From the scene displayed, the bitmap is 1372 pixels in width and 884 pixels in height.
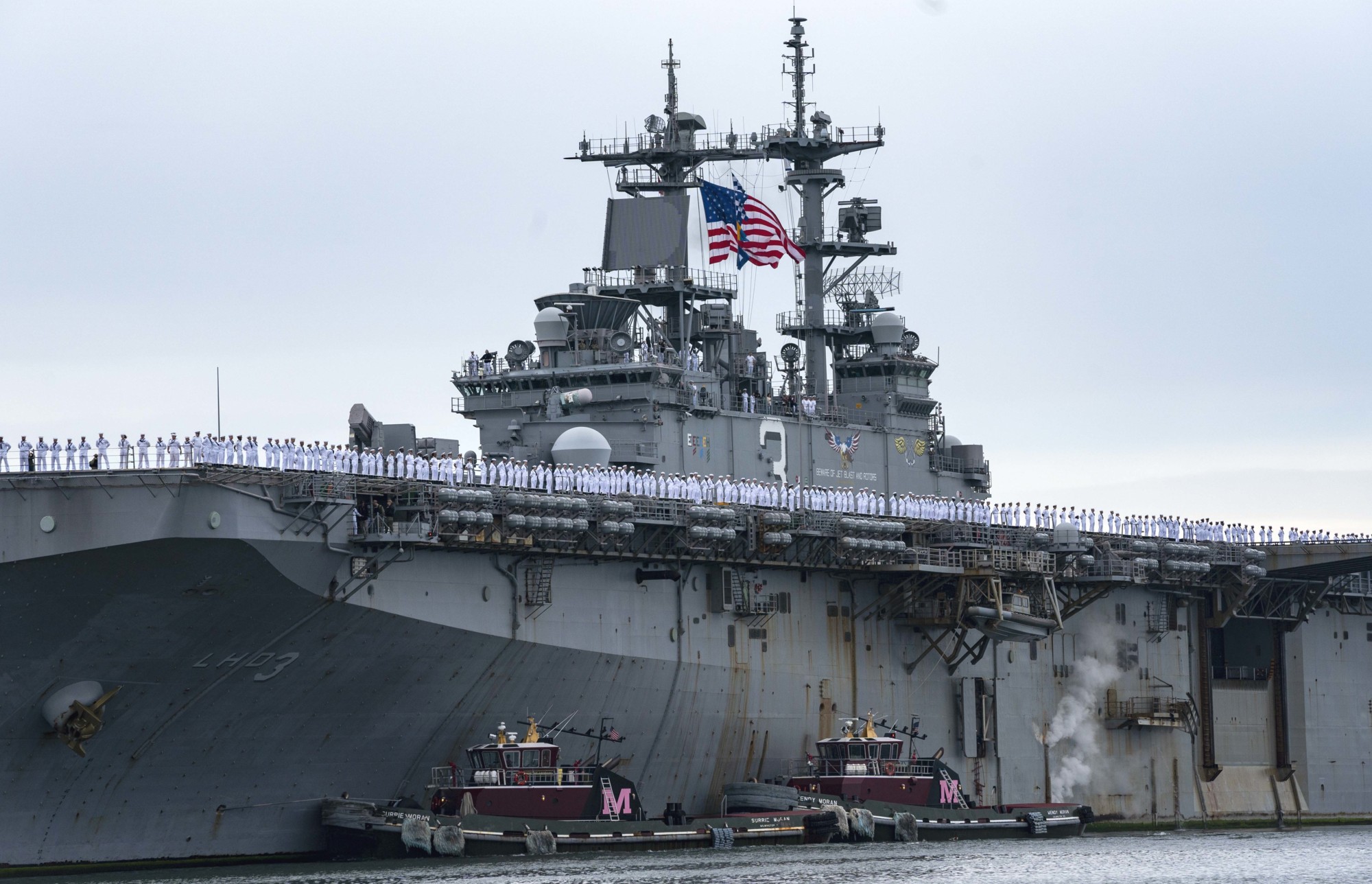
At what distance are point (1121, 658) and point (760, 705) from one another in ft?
48.2

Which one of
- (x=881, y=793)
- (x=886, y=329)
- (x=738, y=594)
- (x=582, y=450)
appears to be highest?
(x=886, y=329)

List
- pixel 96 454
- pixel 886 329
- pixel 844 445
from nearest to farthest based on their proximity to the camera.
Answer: pixel 96 454 < pixel 844 445 < pixel 886 329

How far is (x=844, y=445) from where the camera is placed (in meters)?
51.6

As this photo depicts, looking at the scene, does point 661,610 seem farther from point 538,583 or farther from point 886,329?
point 886,329

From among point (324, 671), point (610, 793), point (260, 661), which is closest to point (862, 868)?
point (610, 793)

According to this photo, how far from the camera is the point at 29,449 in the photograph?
3344 centimetres

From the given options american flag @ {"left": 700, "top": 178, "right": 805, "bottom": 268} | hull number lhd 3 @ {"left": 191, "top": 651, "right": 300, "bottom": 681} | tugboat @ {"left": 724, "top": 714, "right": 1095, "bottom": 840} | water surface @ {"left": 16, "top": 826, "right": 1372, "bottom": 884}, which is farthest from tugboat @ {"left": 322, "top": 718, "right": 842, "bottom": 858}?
american flag @ {"left": 700, "top": 178, "right": 805, "bottom": 268}

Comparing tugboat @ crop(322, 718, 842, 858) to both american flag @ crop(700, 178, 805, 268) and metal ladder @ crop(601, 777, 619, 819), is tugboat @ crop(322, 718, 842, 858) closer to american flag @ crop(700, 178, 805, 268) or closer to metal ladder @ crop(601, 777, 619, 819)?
metal ladder @ crop(601, 777, 619, 819)

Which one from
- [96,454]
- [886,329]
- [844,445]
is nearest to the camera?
[96,454]

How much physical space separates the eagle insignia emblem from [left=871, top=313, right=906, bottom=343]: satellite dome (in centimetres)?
336

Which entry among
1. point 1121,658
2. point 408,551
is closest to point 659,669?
point 408,551

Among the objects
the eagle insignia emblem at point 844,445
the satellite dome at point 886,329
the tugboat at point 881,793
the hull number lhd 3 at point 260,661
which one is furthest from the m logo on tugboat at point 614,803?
the satellite dome at point 886,329

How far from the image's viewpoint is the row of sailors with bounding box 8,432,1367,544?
33.7m

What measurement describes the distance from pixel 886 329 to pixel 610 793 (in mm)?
19275
